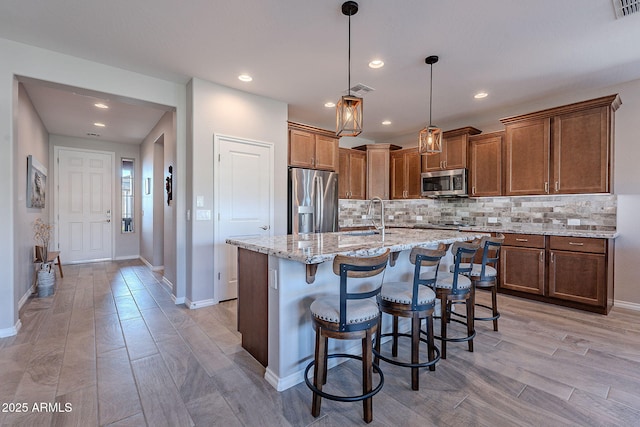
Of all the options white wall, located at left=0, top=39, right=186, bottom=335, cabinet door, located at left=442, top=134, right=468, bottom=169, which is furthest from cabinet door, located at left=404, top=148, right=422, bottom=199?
white wall, located at left=0, top=39, right=186, bottom=335

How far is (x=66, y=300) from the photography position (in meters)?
3.77

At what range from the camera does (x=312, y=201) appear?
4641 millimetres

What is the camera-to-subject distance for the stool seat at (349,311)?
1.65 metres

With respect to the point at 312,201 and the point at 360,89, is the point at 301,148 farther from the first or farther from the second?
the point at 360,89

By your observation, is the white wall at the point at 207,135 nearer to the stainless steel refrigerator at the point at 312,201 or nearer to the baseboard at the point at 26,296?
the stainless steel refrigerator at the point at 312,201

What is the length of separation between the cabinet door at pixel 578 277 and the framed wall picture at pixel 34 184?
6.60 meters

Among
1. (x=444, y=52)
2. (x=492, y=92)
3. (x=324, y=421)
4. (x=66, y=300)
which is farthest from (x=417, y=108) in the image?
(x=66, y=300)

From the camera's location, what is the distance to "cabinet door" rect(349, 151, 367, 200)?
5.86 m

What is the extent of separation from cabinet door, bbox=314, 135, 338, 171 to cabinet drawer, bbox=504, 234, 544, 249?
9.20 ft

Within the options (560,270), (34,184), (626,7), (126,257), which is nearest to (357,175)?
(560,270)

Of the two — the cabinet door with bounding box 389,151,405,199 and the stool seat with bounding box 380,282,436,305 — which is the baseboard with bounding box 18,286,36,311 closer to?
the stool seat with bounding box 380,282,436,305

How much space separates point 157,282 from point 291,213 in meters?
2.46

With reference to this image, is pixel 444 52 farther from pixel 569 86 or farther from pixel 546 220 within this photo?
pixel 546 220

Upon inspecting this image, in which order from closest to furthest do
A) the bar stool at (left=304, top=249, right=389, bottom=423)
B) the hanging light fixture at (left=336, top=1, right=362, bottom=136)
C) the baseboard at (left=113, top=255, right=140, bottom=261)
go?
1. the bar stool at (left=304, top=249, right=389, bottom=423)
2. the hanging light fixture at (left=336, top=1, right=362, bottom=136)
3. the baseboard at (left=113, top=255, right=140, bottom=261)
